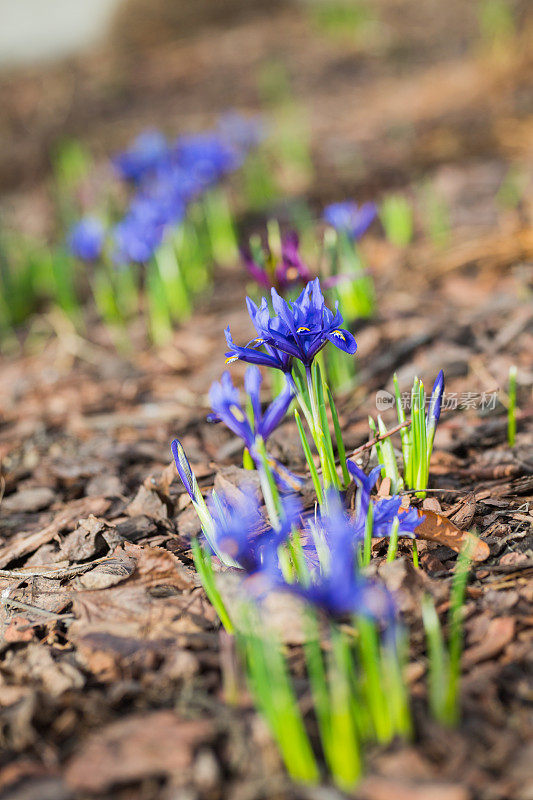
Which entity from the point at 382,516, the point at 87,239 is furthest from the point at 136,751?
the point at 87,239

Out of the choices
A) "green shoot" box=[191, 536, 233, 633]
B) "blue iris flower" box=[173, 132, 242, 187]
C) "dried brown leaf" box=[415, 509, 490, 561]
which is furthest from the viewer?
"blue iris flower" box=[173, 132, 242, 187]

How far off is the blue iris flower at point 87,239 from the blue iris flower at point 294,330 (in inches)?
81.7

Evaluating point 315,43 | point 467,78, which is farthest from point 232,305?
point 315,43

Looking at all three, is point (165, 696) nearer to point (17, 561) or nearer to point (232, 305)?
point (17, 561)

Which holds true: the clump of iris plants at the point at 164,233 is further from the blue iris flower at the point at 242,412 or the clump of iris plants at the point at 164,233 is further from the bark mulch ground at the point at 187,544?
the blue iris flower at the point at 242,412

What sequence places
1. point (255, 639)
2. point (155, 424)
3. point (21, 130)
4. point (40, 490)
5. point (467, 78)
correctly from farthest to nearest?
1. point (21, 130)
2. point (467, 78)
3. point (155, 424)
4. point (40, 490)
5. point (255, 639)

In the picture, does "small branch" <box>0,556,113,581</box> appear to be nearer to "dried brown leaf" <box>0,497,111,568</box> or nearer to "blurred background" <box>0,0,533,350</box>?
"dried brown leaf" <box>0,497,111,568</box>

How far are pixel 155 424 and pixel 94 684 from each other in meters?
1.14

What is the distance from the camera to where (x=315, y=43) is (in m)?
7.68

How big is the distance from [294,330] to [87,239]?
2.14 meters

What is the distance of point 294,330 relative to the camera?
3.89 ft

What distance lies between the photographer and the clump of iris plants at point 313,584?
0.85m

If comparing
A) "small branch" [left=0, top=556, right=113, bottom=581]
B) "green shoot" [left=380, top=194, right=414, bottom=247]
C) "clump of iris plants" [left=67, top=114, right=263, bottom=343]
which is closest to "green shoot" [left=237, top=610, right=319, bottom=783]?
"small branch" [left=0, top=556, right=113, bottom=581]

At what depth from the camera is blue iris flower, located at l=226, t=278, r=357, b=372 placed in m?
1.17
